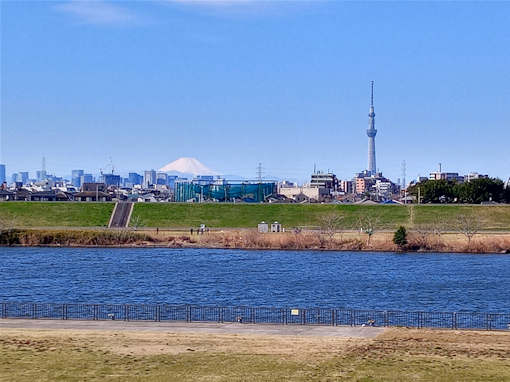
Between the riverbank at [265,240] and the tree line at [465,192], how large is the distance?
52.1 metres

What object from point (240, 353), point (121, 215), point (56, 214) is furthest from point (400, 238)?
point (240, 353)

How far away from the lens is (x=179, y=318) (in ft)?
194

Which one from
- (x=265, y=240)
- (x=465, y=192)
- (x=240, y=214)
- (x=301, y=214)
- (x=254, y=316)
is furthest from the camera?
(x=465, y=192)

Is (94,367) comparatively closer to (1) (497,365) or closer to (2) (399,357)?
(2) (399,357)

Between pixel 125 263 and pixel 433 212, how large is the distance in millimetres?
68521

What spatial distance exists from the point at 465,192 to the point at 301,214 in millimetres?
49130

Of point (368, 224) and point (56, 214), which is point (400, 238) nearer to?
point (368, 224)

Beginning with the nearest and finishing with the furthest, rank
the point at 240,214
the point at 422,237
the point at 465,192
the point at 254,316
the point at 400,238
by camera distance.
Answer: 1. the point at 254,316
2. the point at 400,238
3. the point at 422,237
4. the point at 240,214
5. the point at 465,192

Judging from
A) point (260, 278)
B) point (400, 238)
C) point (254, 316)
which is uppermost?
point (400, 238)

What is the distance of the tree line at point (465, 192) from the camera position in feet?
600

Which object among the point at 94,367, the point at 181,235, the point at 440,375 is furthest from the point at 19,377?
the point at 181,235

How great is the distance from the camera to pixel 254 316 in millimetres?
59250

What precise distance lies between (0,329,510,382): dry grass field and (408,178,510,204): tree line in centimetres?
13712

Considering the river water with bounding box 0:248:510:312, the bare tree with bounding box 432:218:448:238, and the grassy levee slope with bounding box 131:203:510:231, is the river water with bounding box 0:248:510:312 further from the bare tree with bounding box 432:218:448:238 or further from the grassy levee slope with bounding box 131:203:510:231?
the grassy levee slope with bounding box 131:203:510:231
